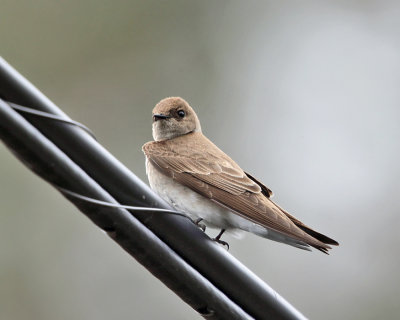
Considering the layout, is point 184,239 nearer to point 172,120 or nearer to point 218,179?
point 218,179

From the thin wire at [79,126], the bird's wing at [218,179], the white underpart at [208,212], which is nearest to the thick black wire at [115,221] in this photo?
the thin wire at [79,126]

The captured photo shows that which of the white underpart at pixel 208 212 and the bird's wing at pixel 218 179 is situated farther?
the white underpart at pixel 208 212

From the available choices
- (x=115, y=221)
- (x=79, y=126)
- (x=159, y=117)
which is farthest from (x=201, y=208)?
(x=79, y=126)

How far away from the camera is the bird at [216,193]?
4.11m

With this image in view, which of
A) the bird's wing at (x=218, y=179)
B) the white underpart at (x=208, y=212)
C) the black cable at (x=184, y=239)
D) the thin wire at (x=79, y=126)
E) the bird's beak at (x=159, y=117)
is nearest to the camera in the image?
the thin wire at (x=79, y=126)

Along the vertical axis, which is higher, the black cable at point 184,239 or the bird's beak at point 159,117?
the bird's beak at point 159,117

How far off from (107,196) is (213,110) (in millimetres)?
9418

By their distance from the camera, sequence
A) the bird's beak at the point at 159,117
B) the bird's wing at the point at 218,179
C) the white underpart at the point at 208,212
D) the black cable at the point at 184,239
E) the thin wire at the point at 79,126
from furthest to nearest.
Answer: the bird's beak at the point at 159,117 → the white underpart at the point at 208,212 → the bird's wing at the point at 218,179 → the black cable at the point at 184,239 → the thin wire at the point at 79,126

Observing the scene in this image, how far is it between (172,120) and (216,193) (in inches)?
50.2

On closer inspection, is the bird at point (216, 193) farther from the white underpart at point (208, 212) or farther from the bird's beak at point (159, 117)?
the bird's beak at point (159, 117)

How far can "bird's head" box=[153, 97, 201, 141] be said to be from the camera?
5621 mm

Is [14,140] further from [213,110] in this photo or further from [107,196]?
[213,110]

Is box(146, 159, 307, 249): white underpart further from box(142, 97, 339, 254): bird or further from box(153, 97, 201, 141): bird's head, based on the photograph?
box(153, 97, 201, 141): bird's head

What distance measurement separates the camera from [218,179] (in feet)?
15.3
